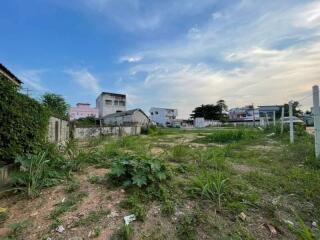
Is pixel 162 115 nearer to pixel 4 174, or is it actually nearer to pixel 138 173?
pixel 4 174

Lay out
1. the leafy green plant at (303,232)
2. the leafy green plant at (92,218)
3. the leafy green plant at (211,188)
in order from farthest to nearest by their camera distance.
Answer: the leafy green plant at (211,188), the leafy green plant at (92,218), the leafy green plant at (303,232)

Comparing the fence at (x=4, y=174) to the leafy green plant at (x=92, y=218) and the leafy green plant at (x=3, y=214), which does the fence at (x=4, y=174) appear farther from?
the leafy green plant at (x=92, y=218)

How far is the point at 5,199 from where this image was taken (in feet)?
9.25

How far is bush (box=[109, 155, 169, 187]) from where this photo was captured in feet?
9.29

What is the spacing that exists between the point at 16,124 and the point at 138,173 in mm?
2329

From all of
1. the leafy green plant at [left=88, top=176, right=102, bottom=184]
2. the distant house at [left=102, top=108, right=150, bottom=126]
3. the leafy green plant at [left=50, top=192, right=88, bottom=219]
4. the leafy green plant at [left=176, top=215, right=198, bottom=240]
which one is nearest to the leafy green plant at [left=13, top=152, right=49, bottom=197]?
the leafy green plant at [left=50, top=192, right=88, bottom=219]

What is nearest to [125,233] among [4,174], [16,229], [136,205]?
[136,205]

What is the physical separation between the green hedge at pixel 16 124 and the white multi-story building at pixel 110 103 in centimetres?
4053

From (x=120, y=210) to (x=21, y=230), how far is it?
0.92 m

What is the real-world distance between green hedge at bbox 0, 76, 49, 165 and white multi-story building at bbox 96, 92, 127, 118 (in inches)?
1596

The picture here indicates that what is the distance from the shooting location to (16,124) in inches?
148

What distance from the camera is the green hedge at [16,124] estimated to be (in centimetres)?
361

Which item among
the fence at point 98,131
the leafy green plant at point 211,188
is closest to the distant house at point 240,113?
the fence at point 98,131

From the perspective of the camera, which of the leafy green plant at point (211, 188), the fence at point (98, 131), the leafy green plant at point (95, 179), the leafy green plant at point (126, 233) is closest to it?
the leafy green plant at point (126, 233)
